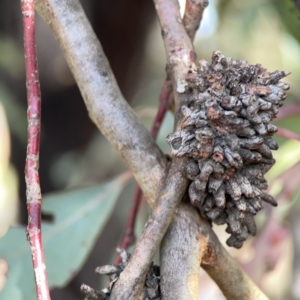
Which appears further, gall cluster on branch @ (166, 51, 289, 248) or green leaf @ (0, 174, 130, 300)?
green leaf @ (0, 174, 130, 300)

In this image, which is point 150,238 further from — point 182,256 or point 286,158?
point 286,158

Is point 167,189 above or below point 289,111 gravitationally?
below

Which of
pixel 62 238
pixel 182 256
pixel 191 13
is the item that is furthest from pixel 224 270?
pixel 62 238

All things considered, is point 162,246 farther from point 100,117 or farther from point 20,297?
point 20,297

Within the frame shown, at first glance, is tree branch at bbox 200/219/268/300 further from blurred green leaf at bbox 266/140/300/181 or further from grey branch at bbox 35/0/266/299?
blurred green leaf at bbox 266/140/300/181

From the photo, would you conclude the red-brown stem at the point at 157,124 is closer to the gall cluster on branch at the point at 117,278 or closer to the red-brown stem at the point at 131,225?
the red-brown stem at the point at 131,225

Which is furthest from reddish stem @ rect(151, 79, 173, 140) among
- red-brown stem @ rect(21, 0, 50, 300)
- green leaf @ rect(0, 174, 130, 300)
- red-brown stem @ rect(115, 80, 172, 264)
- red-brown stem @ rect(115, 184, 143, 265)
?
Answer: green leaf @ rect(0, 174, 130, 300)

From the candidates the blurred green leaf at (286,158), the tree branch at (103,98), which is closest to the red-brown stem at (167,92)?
the tree branch at (103,98)
